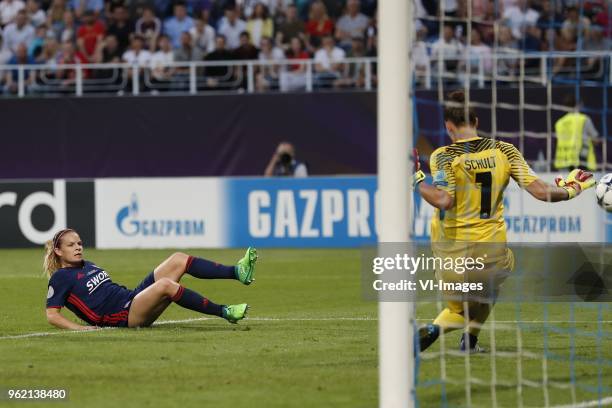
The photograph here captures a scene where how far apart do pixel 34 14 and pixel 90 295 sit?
1657 centimetres

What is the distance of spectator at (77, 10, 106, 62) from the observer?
25266 mm

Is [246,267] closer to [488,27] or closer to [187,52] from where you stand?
[488,27]

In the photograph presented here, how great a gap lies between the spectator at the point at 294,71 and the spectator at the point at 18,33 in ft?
17.3

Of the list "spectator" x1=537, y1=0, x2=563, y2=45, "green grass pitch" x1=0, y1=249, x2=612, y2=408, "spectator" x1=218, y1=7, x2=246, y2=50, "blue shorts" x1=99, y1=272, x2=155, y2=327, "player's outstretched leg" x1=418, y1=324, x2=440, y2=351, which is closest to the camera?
"green grass pitch" x1=0, y1=249, x2=612, y2=408

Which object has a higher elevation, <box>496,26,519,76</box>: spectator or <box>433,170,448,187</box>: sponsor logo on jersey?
<box>496,26,519,76</box>: spectator

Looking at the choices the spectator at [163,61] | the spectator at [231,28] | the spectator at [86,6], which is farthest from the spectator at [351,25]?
the spectator at [86,6]

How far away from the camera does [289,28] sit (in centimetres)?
2509

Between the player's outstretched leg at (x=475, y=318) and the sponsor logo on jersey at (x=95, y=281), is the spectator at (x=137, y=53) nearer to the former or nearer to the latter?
the sponsor logo on jersey at (x=95, y=281)

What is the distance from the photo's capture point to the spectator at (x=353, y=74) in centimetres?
2444

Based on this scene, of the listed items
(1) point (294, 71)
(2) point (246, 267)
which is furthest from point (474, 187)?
(1) point (294, 71)

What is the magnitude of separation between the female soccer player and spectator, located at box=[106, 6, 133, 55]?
48.1 ft

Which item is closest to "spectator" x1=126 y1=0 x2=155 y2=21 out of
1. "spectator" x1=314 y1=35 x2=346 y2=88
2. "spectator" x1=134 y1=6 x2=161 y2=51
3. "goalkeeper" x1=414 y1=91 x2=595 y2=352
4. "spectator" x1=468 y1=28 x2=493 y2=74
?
"spectator" x1=134 y1=6 x2=161 y2=51

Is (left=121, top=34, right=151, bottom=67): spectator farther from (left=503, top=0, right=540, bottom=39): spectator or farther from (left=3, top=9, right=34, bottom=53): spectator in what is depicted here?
(left=503, top=0, right=540, bottom=39): spectator

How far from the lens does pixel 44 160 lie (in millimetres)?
25953
